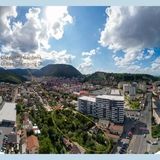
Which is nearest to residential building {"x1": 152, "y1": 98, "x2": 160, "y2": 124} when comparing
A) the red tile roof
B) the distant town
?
the distant town

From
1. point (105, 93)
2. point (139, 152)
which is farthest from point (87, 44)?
point (139, 152)

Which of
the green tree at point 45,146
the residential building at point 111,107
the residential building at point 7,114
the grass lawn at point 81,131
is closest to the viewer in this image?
the green tree at point 45,146

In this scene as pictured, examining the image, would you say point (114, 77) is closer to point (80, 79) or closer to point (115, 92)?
point (115, 92)

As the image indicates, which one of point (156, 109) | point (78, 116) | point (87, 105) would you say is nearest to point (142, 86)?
point (156, 109)

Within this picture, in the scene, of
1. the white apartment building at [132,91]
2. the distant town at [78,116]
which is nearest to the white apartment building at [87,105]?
the distant town at [78,116]

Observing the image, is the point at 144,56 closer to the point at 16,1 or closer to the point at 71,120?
the point at 71,120

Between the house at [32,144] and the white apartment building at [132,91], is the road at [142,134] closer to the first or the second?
the white apartment building at [132,91]

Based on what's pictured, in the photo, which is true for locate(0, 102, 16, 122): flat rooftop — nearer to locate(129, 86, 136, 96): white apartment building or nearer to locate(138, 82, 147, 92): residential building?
locate(129, 86, 136, 96): white apartment building
